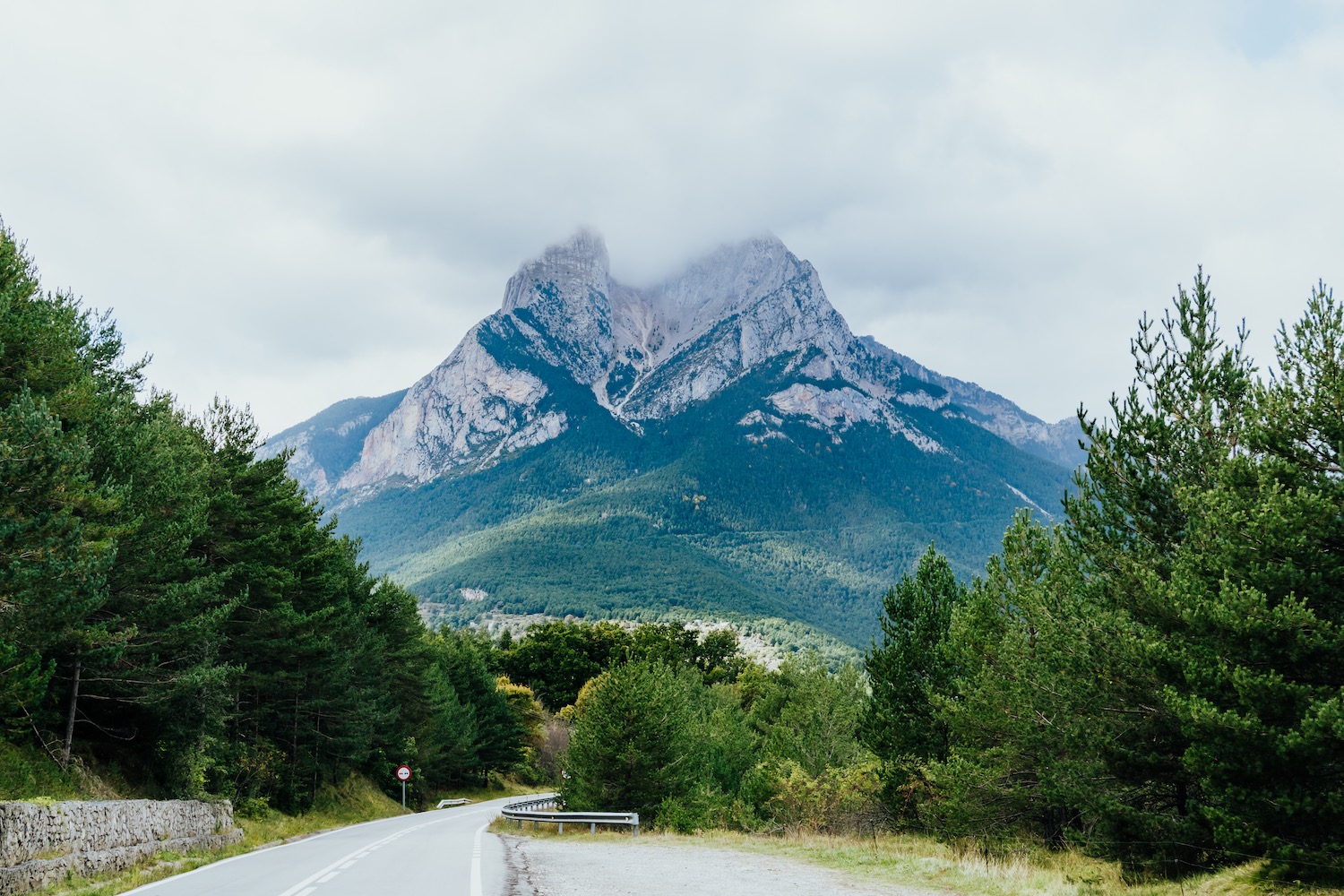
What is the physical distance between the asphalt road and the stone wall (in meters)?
0.91

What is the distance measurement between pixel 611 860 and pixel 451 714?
40.9 m

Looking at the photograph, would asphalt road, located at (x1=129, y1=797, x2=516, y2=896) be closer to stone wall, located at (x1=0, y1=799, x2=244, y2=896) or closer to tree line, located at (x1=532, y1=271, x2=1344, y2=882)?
stone wall, located at (x1=0, y1=799, x2=244, y2=896)

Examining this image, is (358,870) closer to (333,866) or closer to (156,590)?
(333,866)

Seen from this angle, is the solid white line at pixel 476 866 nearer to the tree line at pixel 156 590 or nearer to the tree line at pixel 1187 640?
the tree line at pixel 156 590

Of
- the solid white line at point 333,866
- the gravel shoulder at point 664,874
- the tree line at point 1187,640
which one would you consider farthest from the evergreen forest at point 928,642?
the solid white line at point 333,866

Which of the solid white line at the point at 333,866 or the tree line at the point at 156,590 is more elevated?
the tree line at the point at 156,590

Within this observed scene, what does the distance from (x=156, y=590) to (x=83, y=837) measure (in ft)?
Result: 31.0

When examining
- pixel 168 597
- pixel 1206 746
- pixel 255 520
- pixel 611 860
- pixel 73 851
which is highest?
pixel 255 520

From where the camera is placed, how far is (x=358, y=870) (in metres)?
15.9

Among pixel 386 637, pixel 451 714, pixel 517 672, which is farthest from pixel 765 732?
pixel 517 672

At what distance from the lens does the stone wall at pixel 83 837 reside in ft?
35.9

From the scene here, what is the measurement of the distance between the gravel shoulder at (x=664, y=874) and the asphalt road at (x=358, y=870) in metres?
0.76

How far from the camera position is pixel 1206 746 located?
11.5m

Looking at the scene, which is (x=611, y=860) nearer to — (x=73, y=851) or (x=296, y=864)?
(x=296, y=864)
